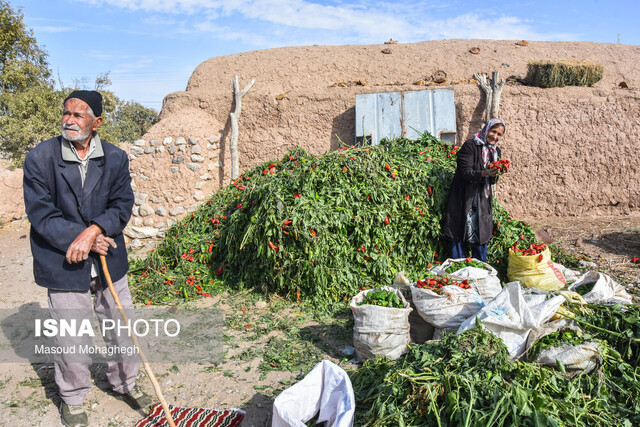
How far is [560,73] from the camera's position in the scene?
650 cm

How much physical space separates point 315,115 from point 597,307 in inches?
185

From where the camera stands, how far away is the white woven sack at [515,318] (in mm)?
2824

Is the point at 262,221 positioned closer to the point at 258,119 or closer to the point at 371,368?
the point at 371,368

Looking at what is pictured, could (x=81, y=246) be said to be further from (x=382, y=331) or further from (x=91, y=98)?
(x=382, y=331)

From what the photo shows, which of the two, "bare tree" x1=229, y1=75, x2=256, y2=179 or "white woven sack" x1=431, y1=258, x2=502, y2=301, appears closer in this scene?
"white woven sack" x1=431, y1=258, x2=502, y2=301

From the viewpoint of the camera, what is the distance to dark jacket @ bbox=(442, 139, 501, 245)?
4426 mm

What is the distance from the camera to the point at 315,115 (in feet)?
22.1

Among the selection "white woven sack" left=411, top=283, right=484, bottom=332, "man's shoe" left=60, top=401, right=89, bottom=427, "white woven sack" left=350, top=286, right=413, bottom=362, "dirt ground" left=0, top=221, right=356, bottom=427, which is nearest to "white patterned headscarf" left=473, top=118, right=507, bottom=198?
"white woven sack" left=411, top=283, right=484, bottom=332

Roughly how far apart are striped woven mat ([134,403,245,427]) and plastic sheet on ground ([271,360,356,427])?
0.37 meters

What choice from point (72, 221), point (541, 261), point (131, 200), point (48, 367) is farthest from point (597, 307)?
point (48, 367)

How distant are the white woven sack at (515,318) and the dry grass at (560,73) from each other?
15.4ft

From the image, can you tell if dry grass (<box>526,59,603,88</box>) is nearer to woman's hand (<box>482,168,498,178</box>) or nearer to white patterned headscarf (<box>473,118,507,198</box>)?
white patterned headscarf (<box>473,118,507,198</box>)

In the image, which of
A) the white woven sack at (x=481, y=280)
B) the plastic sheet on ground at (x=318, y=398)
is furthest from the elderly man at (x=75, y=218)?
the white woven sack at (x=481, y=280)

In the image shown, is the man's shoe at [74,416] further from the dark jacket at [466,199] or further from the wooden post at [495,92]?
the wooden post at [495,92]
